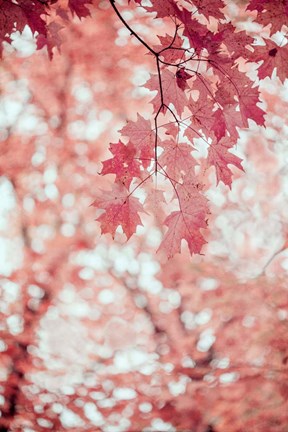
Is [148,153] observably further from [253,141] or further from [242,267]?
[253,141]

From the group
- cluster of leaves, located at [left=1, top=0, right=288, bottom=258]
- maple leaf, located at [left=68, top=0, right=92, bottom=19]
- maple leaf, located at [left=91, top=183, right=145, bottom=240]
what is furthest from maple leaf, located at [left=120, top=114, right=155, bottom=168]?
maple leaf, located at [left=68, top=0, right=92, bottom=19]

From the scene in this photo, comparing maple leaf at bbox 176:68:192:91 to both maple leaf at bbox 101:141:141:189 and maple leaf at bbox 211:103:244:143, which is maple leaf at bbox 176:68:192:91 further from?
maple leaf at bbox 101:141:141:189

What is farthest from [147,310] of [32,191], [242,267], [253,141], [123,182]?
[123,182]

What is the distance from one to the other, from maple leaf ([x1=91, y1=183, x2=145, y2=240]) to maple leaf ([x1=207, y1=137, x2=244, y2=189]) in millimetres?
326

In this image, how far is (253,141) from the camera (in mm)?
5398

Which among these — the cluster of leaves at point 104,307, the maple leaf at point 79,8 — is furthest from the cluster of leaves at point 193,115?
the cluster of leaves at point 104,307

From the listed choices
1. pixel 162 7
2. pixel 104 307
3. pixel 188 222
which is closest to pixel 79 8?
pixel 162 7

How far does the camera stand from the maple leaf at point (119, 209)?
157cm

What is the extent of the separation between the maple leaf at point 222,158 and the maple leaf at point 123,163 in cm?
29

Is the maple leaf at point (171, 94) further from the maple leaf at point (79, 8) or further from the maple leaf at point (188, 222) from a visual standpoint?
the maple leaf at point (79, 8)

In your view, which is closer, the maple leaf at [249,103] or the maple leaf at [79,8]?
the maple leaf at [249,103]

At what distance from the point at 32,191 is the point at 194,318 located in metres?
2.72

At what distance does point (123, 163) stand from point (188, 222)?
0.34 m

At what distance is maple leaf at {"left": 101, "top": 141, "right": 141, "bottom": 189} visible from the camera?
61.9 inches
